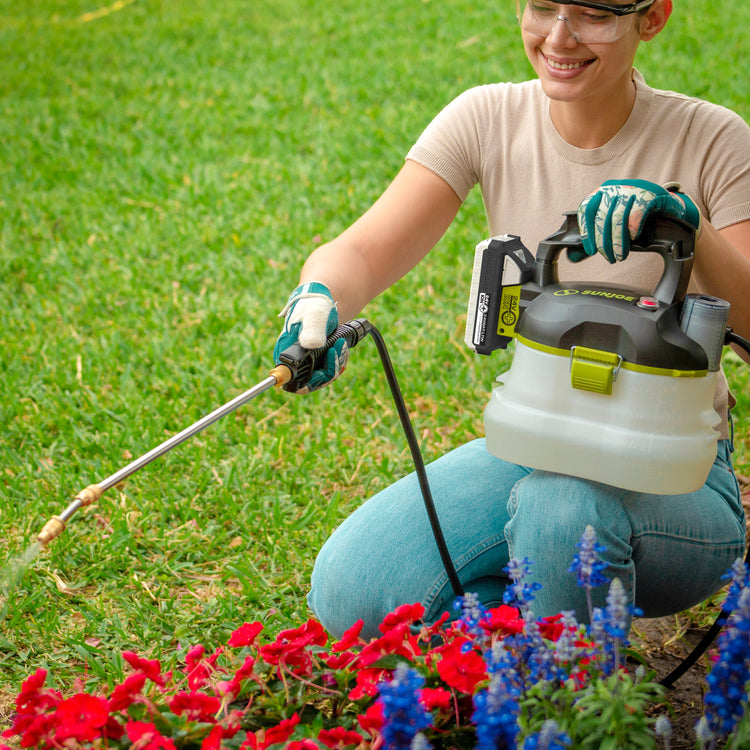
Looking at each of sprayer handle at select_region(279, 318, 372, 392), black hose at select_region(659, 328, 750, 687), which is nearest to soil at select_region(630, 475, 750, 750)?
black hose at select_region(659, 328, 750, 687)

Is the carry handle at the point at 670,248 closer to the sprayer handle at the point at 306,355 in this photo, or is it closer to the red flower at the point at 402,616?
the sprayer handle at the point at 306,355

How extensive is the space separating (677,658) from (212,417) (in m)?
1.27

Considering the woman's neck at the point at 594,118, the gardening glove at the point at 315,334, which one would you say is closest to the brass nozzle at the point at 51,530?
the gardening glove at the point at 315,334

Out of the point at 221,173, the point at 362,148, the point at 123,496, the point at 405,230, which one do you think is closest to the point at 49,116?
the point at 221,173

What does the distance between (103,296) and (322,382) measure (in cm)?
242

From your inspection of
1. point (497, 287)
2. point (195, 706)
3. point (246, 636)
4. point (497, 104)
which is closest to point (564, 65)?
point (497, 104)

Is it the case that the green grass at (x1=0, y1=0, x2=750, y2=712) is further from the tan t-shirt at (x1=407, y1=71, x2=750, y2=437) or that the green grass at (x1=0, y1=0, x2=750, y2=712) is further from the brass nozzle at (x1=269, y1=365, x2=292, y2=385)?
the tan t-shirt at (x1=407, y1=71, x2=750, y2=437)

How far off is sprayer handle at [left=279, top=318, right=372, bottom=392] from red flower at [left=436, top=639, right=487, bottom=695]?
0.48 meters

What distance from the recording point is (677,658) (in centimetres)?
189

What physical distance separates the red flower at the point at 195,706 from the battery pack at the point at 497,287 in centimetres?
73

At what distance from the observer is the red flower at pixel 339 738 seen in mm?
974

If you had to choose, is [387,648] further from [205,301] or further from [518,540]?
[205,301]

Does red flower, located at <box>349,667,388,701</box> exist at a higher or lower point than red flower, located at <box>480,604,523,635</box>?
lower

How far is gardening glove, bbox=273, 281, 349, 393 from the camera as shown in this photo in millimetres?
1349
